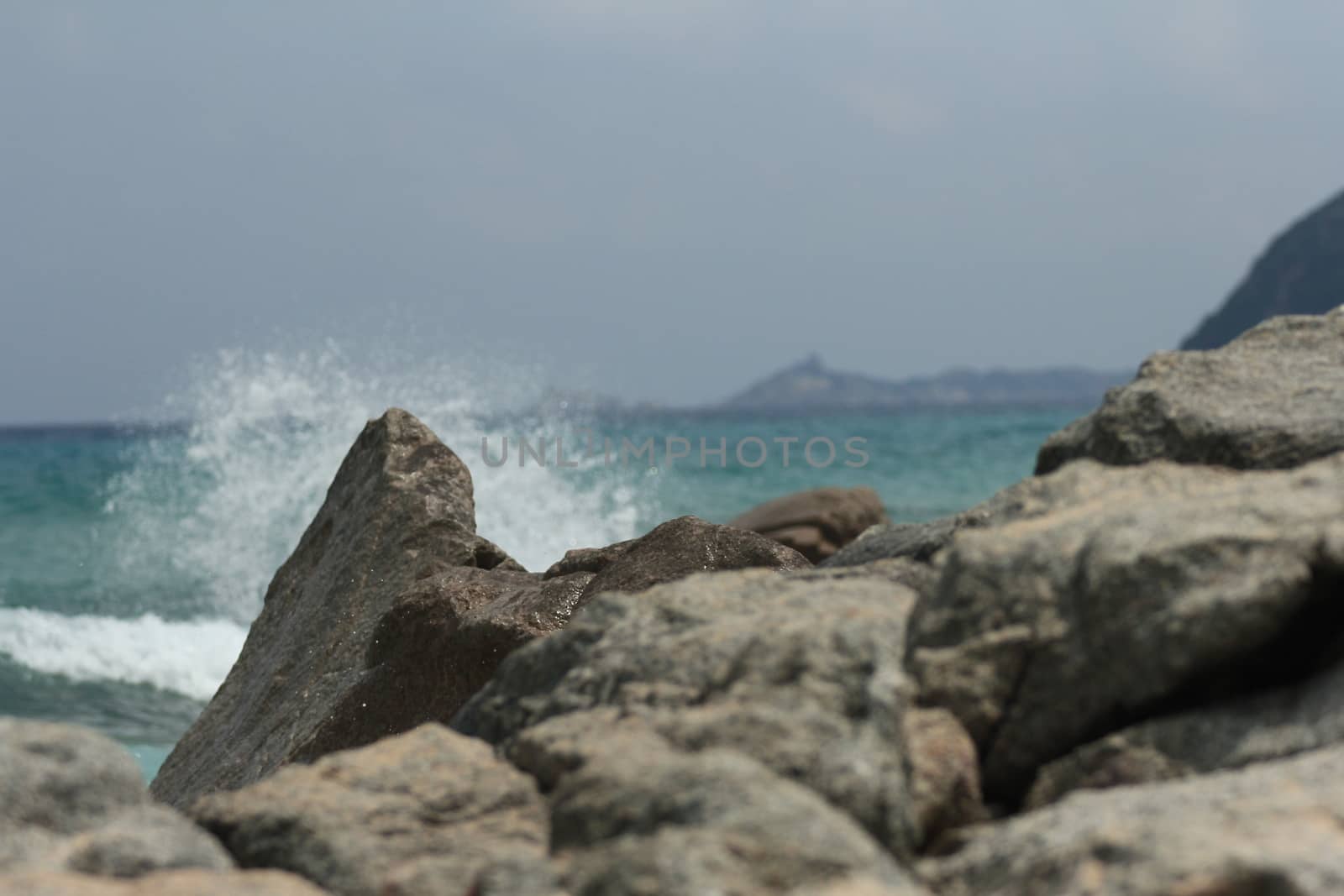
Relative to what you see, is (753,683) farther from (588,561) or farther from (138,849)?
(588,561)

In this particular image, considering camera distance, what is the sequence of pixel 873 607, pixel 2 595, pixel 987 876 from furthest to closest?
1. pixel 2 595
2. pixel 873 607
3. pixel 987 876

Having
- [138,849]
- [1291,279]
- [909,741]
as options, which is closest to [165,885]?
[138,849]

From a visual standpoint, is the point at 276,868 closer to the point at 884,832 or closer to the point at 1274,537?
the point at 884,832

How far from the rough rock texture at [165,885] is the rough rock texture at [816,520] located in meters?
8.76

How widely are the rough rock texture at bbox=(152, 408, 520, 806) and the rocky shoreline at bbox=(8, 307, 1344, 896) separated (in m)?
1.62

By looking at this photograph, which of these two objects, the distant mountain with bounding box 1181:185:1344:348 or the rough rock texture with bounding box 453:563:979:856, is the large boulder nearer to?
the rough rock texture with bounding box 453:563:979:856

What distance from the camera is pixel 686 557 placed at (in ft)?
13.5

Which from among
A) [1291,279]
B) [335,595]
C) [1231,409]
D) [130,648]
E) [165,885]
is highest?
[1291,279]

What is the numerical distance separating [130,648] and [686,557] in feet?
24.6

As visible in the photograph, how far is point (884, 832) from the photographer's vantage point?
1.98 m

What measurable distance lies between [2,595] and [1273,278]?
77328mm

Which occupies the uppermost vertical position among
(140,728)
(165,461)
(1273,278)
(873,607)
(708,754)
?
(1273,278)

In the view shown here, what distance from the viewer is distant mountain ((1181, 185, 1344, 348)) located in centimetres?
7406

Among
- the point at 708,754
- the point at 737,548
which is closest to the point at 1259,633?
the point at 708,754
